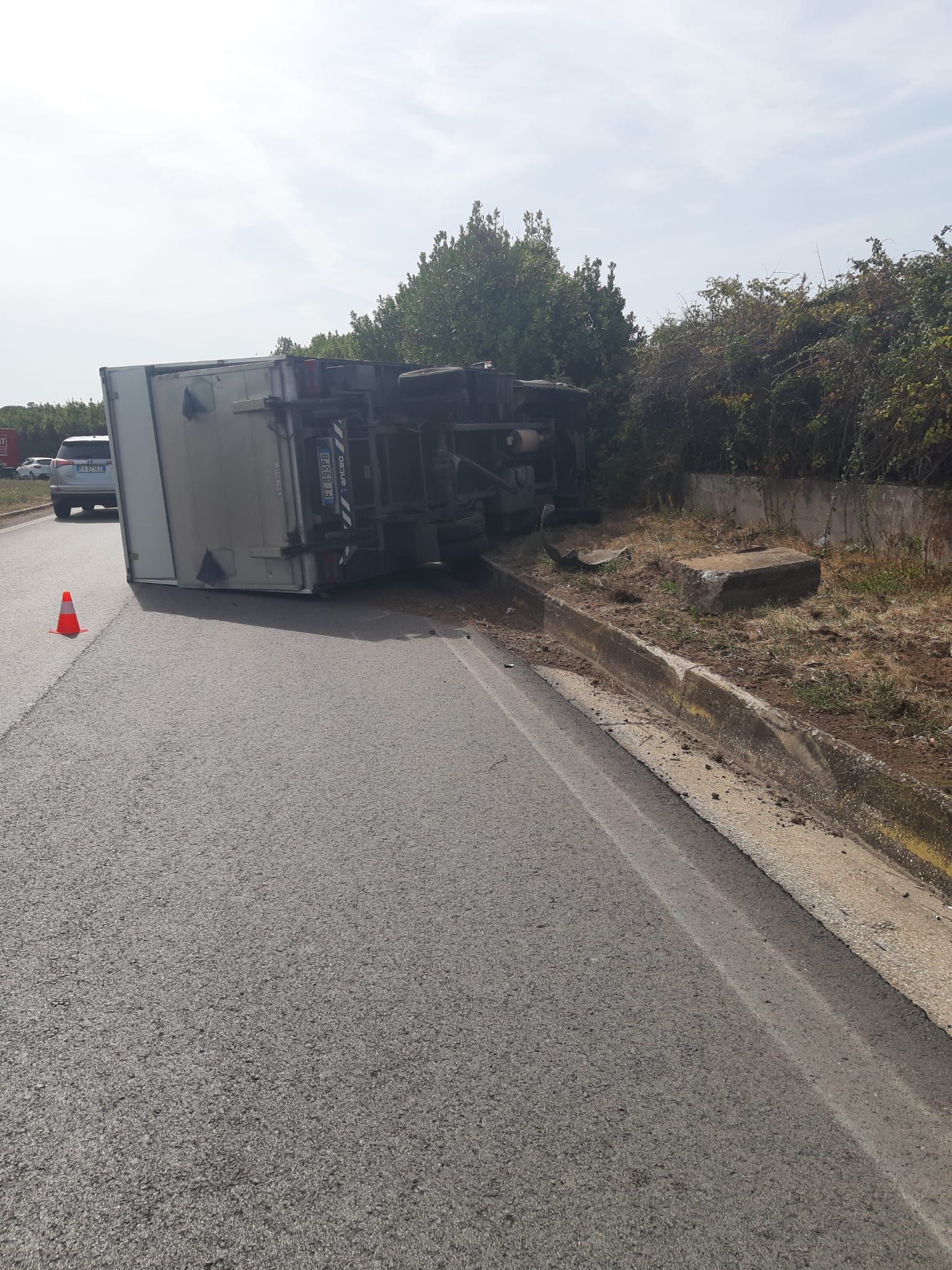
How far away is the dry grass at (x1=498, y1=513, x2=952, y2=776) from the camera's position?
209 inches

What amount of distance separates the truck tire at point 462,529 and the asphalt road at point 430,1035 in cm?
668

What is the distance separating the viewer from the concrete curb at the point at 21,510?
2289 centimetres

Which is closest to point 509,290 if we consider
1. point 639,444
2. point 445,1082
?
point 639,444

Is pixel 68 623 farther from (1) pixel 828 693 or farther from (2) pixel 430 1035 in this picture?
(2) pixel 430 1035

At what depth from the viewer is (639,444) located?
15.6 meters

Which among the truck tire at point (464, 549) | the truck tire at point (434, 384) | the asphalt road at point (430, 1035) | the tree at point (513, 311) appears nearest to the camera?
the asphalt road at point (430, 1035)

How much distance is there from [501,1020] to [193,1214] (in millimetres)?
1052

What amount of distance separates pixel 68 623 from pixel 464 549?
4904mm

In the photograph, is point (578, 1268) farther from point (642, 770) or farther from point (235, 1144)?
point (642, 770)

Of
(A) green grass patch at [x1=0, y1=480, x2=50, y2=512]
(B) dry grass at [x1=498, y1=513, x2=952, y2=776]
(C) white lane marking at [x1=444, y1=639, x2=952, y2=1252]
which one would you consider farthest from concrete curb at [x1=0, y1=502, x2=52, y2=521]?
(C) white lane marking at [x1=444, y1=639, x2=952, y2=1252]

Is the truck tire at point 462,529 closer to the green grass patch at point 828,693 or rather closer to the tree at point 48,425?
the green grass patch at point 828,693

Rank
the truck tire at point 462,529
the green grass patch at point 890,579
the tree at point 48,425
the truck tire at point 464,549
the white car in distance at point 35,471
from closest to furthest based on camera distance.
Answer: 1. the green grass patch at point 890,579
2. the truck tire at point 462,529
3. the truck tire at point 464,549
4. the white car in distance at point 35,471
5. the tree at point 48,425

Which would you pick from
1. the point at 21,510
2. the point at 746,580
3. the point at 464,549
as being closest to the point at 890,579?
the point at 746,580

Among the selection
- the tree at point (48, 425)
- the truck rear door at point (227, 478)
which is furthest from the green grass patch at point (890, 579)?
the tree at point (48, 425)
